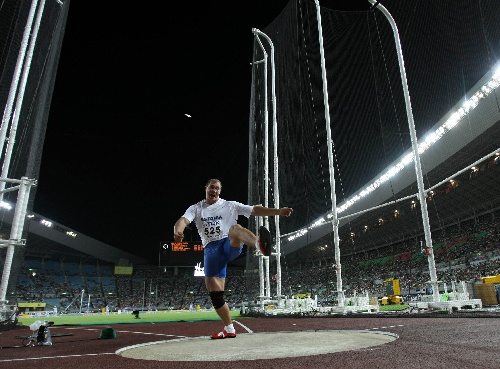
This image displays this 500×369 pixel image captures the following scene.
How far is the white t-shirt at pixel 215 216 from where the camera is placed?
4418 millimetres

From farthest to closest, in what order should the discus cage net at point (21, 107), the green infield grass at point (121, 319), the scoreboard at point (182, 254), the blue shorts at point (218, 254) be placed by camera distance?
the scoreboard at point (182, 254), the green infield grass at point (121, 319), the discus cage net at point (21, 107), the blue shorts at point (218, 254)

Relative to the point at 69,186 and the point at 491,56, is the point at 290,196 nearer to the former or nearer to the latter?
the point at 491,56

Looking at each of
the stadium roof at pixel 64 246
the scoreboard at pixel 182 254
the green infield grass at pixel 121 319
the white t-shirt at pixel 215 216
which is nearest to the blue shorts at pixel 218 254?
the white t-shirt at pixel 215 216

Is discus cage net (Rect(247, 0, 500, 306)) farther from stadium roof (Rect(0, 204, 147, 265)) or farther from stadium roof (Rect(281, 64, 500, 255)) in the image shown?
stadium roof (Rect(0, 204, 147, 265))

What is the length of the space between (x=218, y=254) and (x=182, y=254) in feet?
163

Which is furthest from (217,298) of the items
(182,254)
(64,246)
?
(182,254)

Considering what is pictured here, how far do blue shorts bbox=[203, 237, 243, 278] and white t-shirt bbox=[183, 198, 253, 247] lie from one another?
2.7 inches

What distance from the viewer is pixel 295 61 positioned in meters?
16.8

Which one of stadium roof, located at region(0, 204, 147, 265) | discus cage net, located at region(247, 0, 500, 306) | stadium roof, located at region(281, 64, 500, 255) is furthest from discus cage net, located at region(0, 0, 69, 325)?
stadium roof, located at region(0, 204, 147, 265)

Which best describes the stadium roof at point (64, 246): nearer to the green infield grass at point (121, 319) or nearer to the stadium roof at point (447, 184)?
the green infield grass at point (121, 319)

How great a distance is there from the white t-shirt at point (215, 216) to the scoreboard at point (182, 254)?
48.0m

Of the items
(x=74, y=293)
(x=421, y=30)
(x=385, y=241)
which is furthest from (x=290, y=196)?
(x=74, y=293)

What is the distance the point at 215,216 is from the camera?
14.6 ft

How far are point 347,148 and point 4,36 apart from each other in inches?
638
